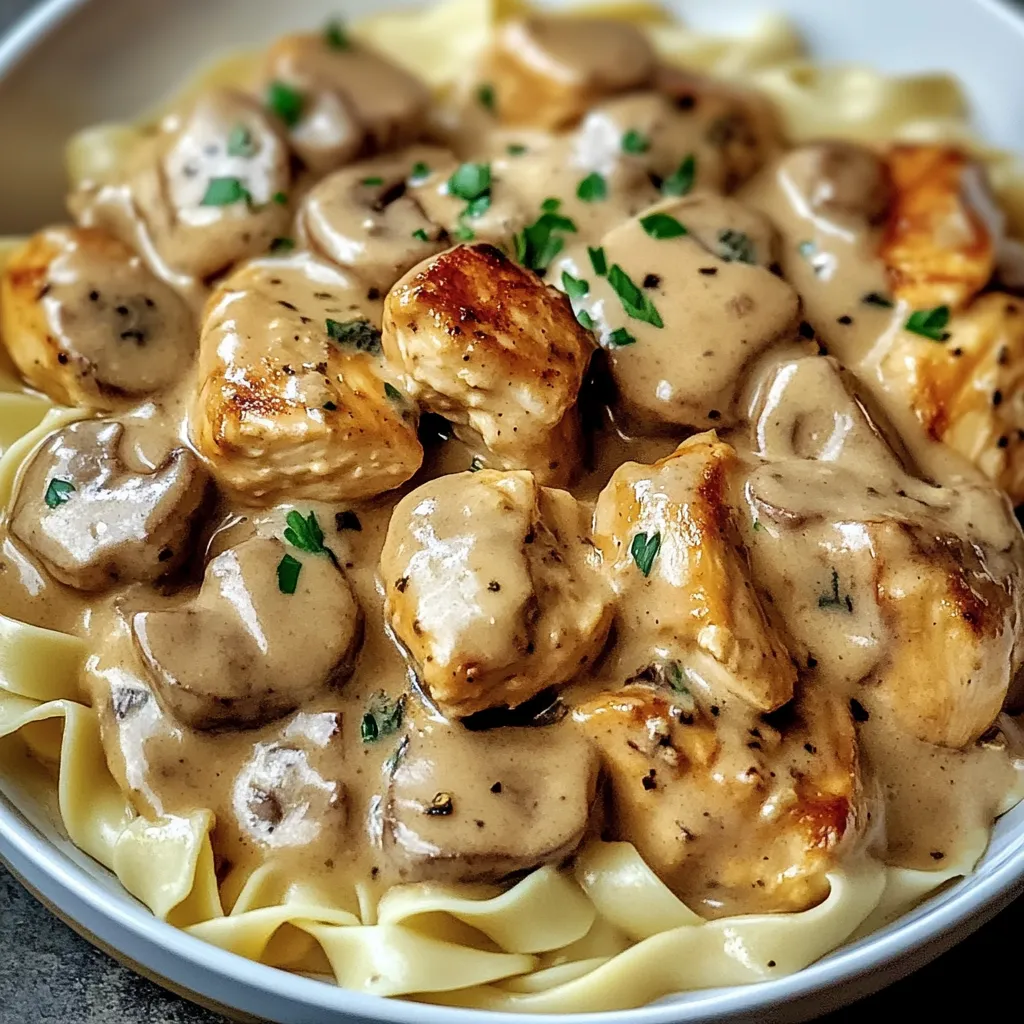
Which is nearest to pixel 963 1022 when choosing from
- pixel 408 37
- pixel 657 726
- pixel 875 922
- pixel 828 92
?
pixel 875 922

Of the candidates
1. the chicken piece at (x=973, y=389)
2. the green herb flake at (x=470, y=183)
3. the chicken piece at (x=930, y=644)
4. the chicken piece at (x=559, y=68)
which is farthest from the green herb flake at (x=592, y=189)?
the chicken piece at (x=930, y=644)

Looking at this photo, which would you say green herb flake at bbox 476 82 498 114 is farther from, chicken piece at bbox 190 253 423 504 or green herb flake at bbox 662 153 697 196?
chicken piece at bbox 190 253 423 504

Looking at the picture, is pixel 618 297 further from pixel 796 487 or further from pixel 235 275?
pixel 235 275

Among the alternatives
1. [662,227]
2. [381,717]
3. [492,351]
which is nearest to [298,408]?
[492,351]

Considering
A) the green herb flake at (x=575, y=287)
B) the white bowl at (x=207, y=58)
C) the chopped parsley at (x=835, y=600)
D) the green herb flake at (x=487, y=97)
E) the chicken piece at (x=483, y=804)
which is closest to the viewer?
the white bowl at (x=207, y=58)

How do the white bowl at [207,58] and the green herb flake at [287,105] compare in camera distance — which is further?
the green herb flake at [287,105]

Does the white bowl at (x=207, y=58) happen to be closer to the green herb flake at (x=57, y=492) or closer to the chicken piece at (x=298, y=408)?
the green herb flake at (x=57, y=492)

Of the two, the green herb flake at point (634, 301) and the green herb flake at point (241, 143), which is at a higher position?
the green herb flake at point (241, 143)

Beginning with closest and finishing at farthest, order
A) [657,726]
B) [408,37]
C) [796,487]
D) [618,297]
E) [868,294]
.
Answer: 1. [657,726]
2. [796,487]
3. [618,297]
4. [868,294]
5. [408,37]
